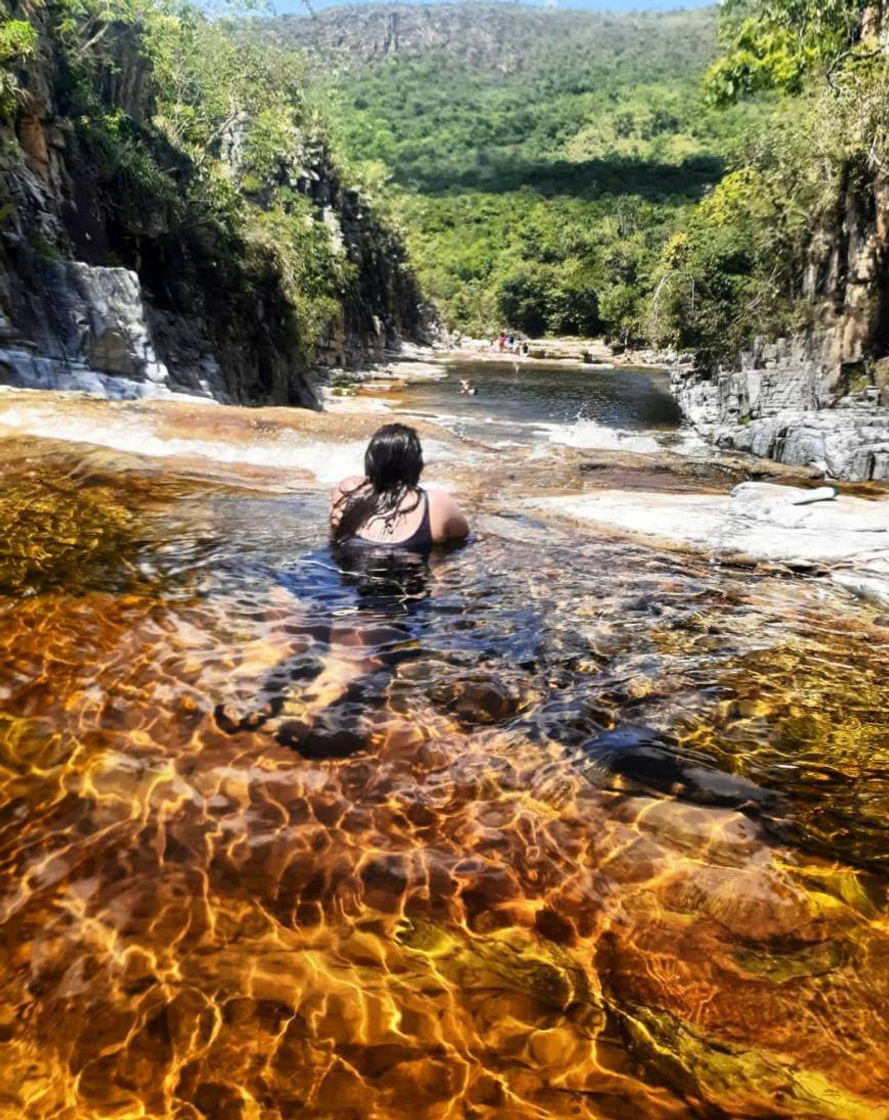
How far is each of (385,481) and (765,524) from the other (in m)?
3.35

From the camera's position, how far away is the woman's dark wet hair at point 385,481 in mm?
4805

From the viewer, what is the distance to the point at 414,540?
5.31 meters

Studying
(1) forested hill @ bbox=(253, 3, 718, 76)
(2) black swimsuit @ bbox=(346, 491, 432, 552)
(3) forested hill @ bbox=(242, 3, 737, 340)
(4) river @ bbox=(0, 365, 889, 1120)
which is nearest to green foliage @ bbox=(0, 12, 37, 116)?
(4) river @ bbox=(0, 365, 889, 1120)

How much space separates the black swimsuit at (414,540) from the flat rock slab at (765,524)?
1.91 meters

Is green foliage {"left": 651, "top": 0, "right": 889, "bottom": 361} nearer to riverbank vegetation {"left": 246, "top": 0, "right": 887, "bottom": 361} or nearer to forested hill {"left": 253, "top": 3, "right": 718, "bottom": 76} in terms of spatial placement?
riverbank vegetation {"left": 246, "top": 0, "right": 887, "bottom": 361}

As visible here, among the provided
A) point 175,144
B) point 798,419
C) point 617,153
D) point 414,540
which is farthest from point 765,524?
point 617,153

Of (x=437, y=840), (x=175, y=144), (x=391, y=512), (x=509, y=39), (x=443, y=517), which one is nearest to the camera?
(x=437, y=840)

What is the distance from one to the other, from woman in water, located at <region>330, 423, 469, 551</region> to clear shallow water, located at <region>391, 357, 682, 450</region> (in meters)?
10.4

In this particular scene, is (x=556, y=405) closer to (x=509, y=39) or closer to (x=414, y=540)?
(x=414, y=540)

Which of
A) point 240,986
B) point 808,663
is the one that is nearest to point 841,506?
point 808,663

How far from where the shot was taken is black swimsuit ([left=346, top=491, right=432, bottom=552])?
529 cm

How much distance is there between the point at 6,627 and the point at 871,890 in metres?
4.11

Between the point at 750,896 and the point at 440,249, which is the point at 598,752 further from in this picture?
the point at 440,249

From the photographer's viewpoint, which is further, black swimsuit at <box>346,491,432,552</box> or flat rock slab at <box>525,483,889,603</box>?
flat rock slab at <box>525,483,889,603</box>
